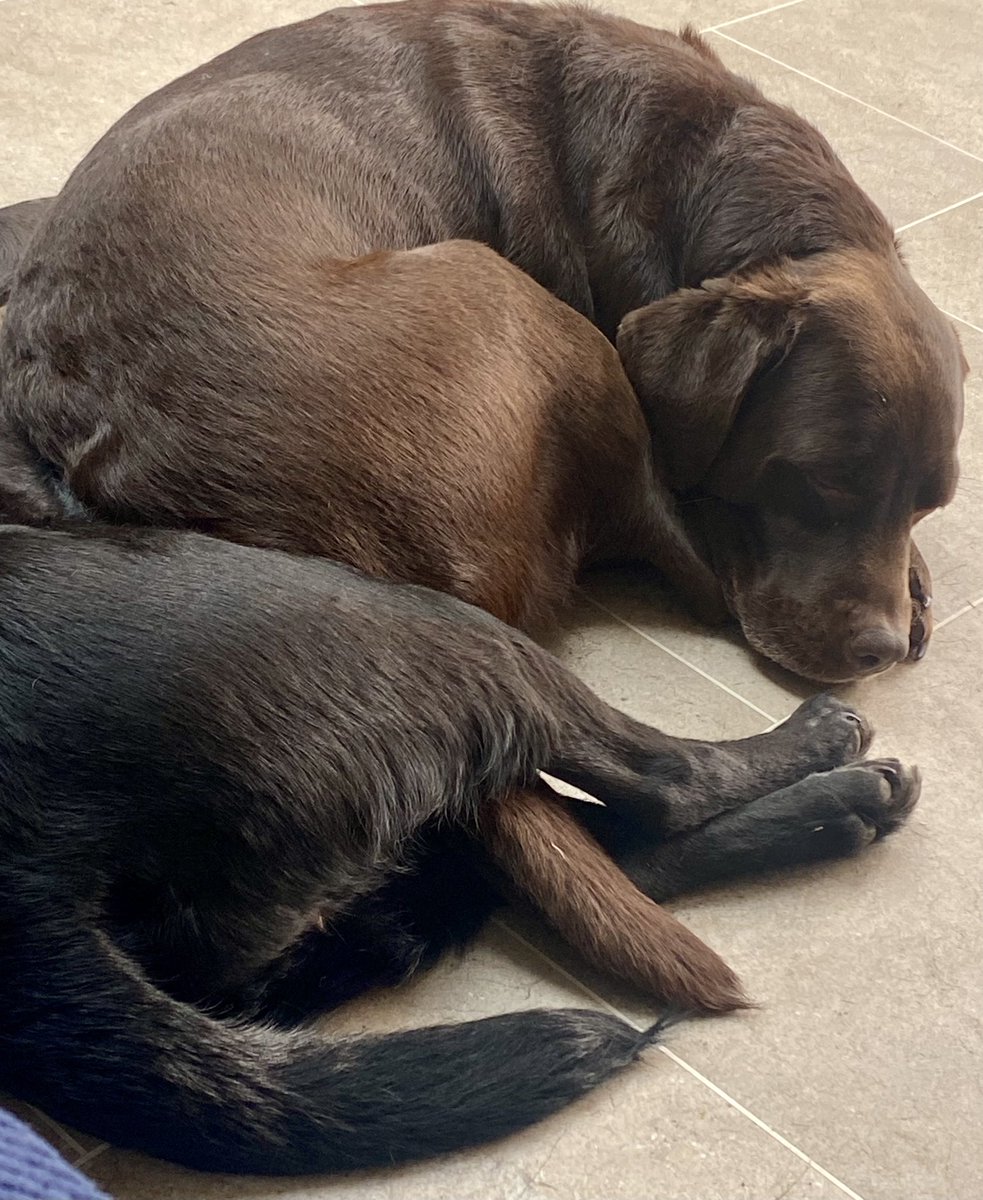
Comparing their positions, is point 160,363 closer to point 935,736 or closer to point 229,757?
point 229,757

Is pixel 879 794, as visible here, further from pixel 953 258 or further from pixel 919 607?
pixel 953 258

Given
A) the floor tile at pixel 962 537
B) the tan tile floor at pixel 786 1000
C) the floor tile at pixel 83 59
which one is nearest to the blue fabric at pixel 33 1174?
the tan tile floor at pixel 786 1000

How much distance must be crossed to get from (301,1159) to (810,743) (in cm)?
84

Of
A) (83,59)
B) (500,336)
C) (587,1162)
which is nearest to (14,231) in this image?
(83,59)

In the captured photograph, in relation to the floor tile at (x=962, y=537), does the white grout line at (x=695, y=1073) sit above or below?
below

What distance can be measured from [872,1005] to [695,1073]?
240 millimetres

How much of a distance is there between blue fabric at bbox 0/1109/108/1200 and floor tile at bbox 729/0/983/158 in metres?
3.25

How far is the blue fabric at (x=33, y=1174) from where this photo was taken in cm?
95

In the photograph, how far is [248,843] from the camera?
145 cm

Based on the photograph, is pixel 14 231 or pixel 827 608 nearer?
pixel 827 608

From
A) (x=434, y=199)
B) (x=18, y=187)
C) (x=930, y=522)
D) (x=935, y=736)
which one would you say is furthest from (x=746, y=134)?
(x=18, y=187)

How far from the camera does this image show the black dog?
4.47ft

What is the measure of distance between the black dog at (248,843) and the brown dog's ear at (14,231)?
1.08 m

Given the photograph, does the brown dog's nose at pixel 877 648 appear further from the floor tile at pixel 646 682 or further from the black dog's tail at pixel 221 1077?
the black dog's tail at pixel 221 1077
